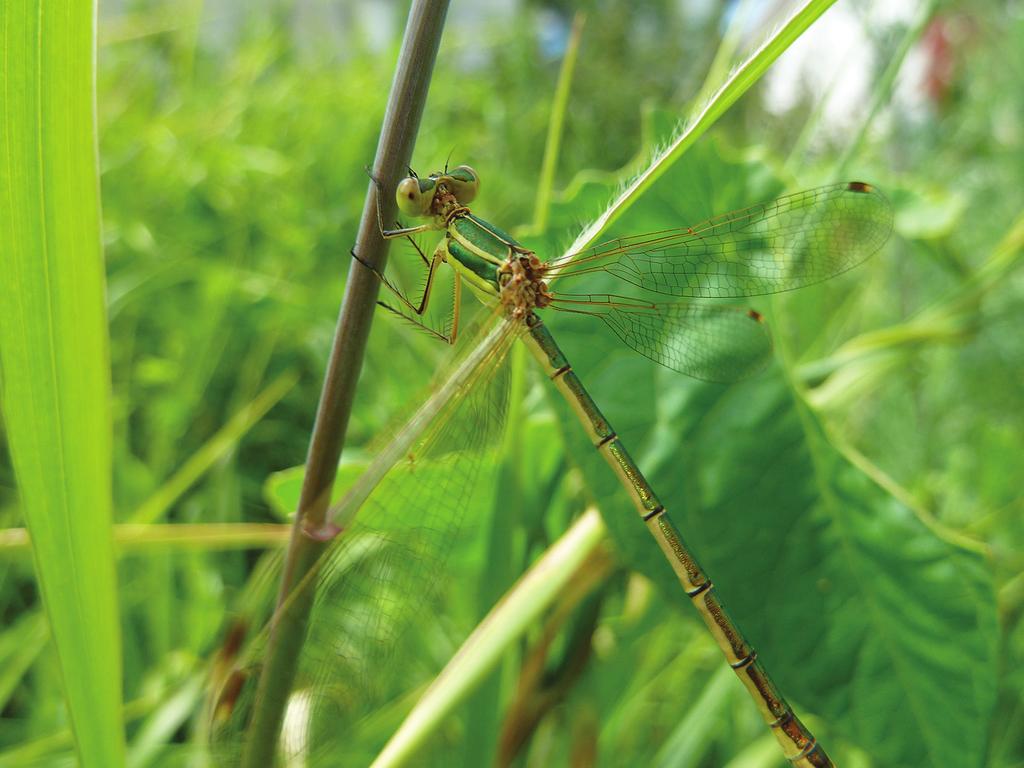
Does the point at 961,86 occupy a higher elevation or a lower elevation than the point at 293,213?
lower

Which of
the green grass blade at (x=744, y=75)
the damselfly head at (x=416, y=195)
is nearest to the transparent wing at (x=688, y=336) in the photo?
the damselfly head at (x=416, y=195)

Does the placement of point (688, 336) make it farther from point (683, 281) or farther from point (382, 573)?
point (382, 573)

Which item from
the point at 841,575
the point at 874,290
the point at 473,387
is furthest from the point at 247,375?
the point at 874,290

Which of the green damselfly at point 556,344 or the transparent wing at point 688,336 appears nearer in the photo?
the green damselfly at point 556,344

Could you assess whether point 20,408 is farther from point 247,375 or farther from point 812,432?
point 247,375

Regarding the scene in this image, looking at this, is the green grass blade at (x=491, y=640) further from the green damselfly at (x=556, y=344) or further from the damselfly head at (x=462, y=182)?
the damselfly head at (x=462, y=182)

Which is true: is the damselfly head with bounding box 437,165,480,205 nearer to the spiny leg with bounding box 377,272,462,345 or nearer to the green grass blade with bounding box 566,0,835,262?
the spiny leg with bounding box 377,272,462,345
